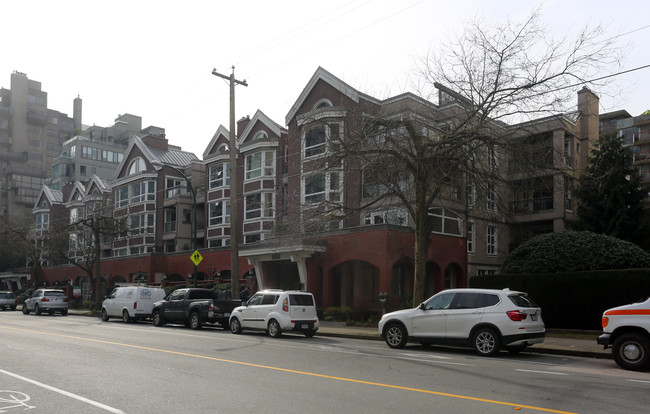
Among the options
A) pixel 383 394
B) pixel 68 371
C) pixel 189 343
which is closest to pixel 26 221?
pixel 189 343

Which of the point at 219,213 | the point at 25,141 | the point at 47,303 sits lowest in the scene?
the point at 47,303

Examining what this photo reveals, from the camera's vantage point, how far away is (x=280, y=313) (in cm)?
1941

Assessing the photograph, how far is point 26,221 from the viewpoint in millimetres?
72625

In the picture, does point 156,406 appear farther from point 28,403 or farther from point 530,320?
point 530,320

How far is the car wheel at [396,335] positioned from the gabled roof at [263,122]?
2573 centimetres

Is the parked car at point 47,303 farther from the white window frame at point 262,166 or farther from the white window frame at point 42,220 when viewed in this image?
the white window frame at point 42,220

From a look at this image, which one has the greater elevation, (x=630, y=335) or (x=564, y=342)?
(x=630, y=335)

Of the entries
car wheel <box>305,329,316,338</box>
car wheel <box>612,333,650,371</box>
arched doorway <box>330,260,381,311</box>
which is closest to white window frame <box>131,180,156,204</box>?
arched doorway <box>330,260,381,311</box>

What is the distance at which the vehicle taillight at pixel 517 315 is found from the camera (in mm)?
13453

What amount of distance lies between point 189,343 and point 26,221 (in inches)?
2602

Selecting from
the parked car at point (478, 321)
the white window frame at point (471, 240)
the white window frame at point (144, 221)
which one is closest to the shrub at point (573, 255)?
the parked car at point (478, 321)

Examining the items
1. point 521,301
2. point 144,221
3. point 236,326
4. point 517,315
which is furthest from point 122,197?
point 517,315

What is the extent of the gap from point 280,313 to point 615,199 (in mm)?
21590

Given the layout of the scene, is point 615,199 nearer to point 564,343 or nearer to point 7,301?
point 564,343
